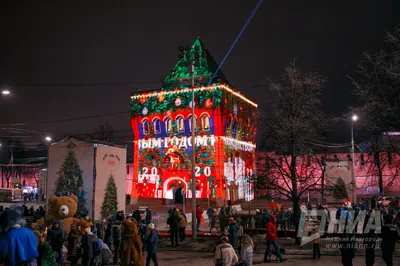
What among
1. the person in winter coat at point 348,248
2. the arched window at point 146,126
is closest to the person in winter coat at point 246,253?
the person in winter coat at point 348,248

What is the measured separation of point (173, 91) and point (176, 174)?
31.3 feet

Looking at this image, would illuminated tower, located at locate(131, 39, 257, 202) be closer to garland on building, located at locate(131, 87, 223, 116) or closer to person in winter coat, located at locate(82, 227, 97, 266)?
garland on building, located at locate(131, 87, 223, 116)

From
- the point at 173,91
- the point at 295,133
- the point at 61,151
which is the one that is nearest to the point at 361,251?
the point at 295,133

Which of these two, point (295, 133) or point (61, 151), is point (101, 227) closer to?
point (61, 151)

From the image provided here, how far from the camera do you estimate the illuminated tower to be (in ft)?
132

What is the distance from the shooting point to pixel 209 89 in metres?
40.5

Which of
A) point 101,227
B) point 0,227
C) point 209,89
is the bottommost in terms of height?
point 101,227

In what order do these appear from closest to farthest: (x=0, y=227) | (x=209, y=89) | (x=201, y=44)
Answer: (x=0, y=227)
(x=209, y=89)
(x=201, y=44)

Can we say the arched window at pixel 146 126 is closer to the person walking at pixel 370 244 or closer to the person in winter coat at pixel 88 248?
the person in winter coat at pixel 88 248

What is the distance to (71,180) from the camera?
1869cm

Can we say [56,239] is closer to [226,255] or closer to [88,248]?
[88,248]

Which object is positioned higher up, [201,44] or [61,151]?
[201,44]

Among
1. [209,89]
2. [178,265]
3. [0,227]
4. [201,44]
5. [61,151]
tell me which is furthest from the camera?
[201,44]

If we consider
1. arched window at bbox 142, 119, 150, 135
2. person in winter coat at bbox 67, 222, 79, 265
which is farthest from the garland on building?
person in winter coat at bbox 67, 222, 79, 265
